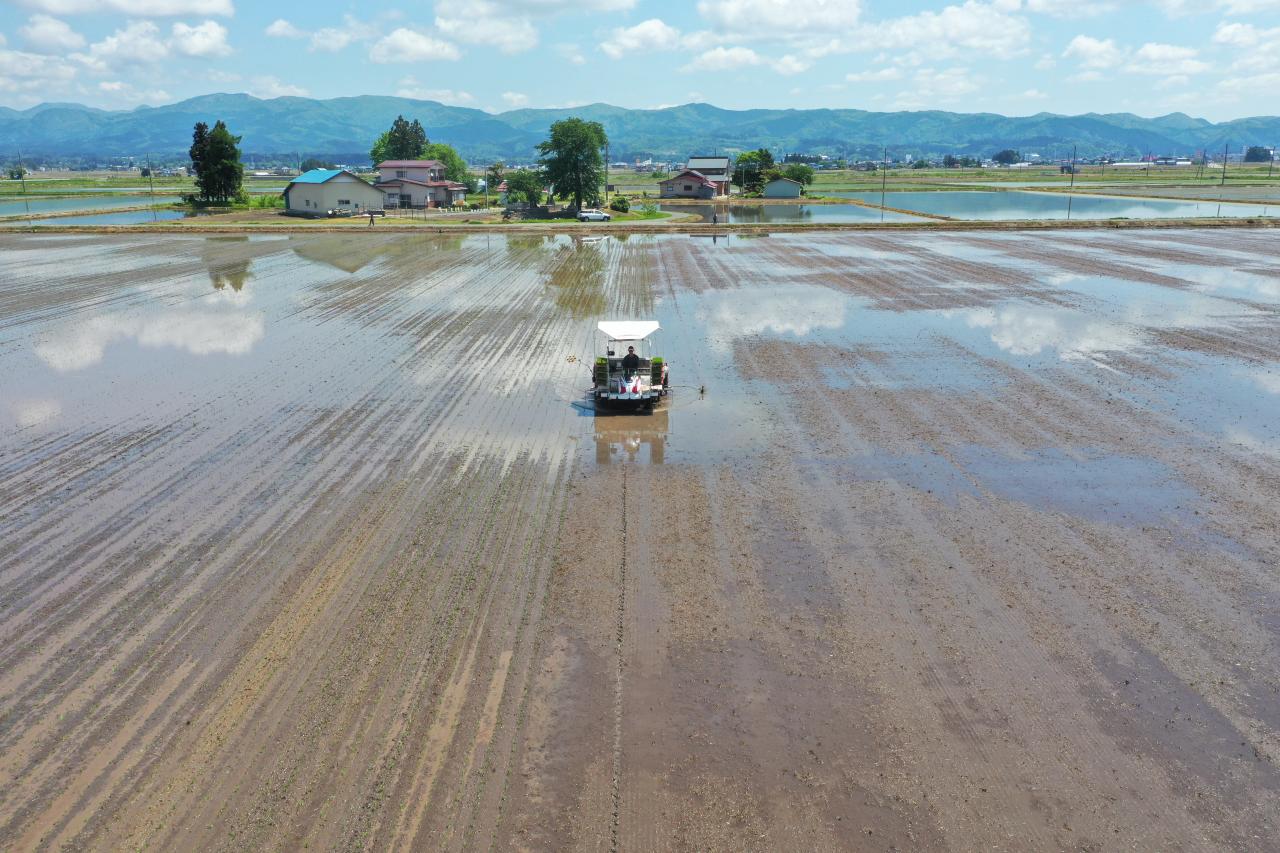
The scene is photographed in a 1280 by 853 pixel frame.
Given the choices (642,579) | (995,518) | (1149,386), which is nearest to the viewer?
(642,579)

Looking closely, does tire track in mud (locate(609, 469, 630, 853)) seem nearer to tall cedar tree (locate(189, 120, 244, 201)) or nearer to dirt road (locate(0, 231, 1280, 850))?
dirt road (locate(0, 231, 1280, 850))

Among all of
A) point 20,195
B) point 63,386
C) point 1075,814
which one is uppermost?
point 20,195

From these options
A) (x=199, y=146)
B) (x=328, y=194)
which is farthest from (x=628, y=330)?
(x=199, y=146)

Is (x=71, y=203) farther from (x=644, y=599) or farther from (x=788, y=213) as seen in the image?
(x=644, y=599)

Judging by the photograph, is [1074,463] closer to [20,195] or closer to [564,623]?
[564,623]

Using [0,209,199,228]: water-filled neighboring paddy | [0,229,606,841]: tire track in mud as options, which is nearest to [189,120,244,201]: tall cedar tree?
[0,209,199,228]: water-filled neighboring paddy

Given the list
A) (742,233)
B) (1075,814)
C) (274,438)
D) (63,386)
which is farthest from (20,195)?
(1075,814)

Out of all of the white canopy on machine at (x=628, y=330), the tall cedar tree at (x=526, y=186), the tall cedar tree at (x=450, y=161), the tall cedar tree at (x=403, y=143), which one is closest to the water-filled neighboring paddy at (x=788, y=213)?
the tall cedar tree at (x=526, y=186)
